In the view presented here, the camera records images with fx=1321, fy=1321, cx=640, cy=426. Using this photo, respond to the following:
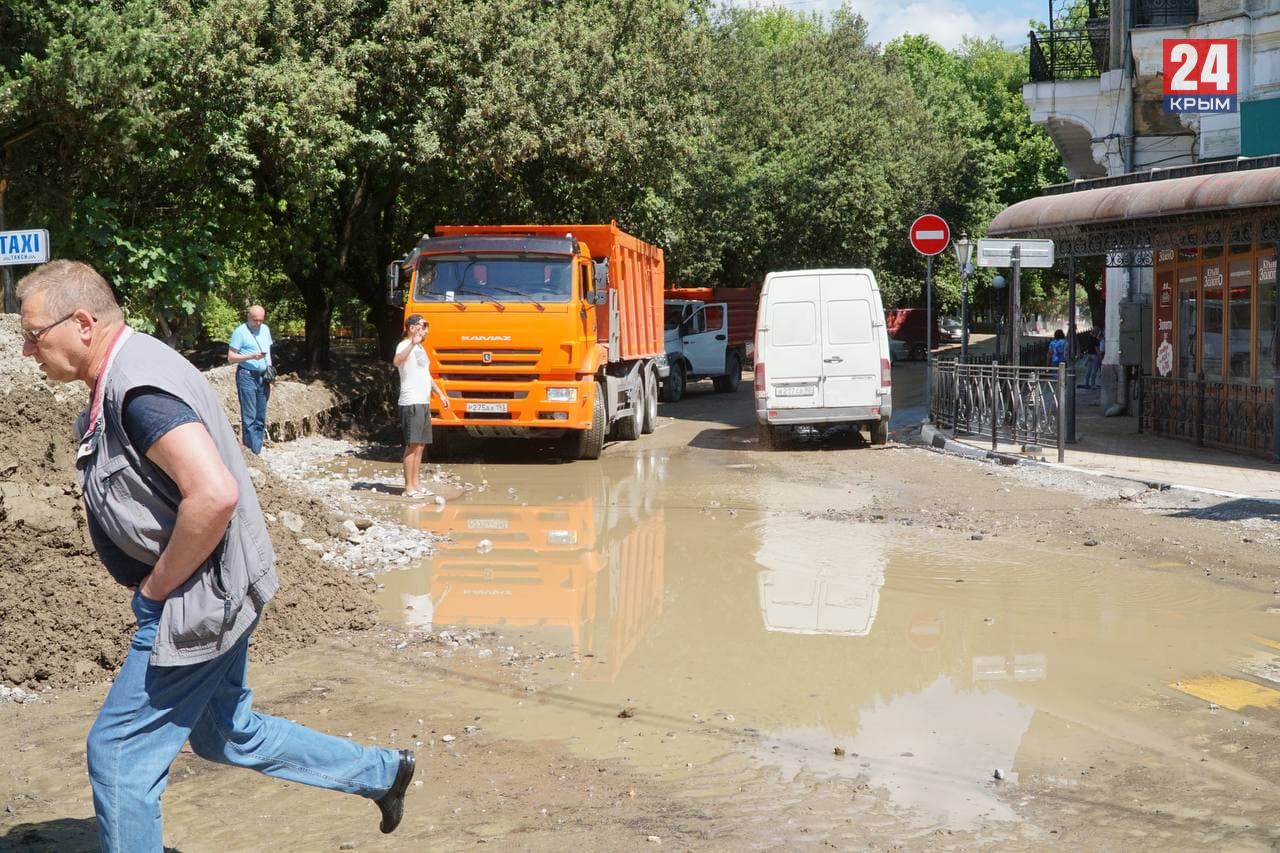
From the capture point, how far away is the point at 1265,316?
54.2ft

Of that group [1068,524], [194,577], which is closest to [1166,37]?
[1068,524]

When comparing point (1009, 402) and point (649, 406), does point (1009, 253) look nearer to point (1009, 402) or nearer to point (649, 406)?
point (1009, 402)

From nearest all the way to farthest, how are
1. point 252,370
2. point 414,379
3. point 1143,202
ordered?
point 414,379 < point 252,370 < point 1143,202

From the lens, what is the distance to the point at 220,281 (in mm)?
19156

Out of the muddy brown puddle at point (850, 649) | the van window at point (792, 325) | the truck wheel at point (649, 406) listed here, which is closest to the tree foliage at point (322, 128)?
the truck wheel at point (649, 406)

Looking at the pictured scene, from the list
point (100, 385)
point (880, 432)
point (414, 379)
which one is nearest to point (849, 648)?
point (100, 385)

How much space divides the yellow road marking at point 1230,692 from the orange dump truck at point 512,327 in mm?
10532

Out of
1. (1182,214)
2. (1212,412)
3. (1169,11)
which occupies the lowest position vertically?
(1212,412)

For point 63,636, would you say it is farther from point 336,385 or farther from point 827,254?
point 827,254

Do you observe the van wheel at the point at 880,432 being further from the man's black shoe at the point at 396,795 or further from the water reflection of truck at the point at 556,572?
the man's black shoe at the point at 396,795

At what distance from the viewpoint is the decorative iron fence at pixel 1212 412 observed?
15.8m

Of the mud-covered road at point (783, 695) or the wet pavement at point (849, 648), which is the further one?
the wet pavement at point (849, 648)

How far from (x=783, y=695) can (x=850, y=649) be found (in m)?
1.02

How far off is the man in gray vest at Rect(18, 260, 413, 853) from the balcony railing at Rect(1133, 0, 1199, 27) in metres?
22.3
